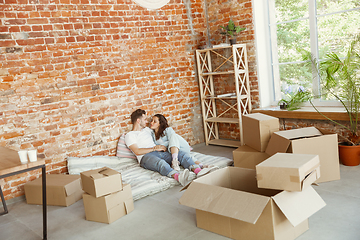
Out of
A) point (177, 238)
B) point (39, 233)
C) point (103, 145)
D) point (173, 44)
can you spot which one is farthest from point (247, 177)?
point (173, 44)

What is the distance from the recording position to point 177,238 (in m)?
2.74

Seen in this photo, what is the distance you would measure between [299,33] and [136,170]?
312cm

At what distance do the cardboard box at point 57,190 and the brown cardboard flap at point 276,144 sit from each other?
2280mm

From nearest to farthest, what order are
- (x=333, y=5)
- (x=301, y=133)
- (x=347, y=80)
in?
(x=301, y=133)
(x=347, y=80)
(x=333, y=5)

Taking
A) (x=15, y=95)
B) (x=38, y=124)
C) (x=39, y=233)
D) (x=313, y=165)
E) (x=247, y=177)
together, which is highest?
(x=15, y=95)

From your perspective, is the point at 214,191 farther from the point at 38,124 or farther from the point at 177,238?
the point at 38,124

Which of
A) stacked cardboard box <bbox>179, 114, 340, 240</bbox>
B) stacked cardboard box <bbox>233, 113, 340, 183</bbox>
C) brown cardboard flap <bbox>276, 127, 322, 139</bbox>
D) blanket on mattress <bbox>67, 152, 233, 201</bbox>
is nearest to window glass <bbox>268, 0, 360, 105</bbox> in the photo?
brown cardboard flap <bbox>276, 127, 322, 139</bbox>

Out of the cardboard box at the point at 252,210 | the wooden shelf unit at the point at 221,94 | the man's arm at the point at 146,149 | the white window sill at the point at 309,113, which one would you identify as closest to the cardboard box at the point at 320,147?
the white window sill at the point at 309,113

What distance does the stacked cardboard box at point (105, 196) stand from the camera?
3.11 meters

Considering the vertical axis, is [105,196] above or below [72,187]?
above

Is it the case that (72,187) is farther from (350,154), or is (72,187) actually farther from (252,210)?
(350,154)

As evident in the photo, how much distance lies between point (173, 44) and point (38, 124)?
101 inches

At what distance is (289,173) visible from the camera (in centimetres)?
238

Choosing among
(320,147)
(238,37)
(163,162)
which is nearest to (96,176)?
(163,162)
